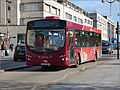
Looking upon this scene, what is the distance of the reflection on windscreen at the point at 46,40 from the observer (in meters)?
14.7

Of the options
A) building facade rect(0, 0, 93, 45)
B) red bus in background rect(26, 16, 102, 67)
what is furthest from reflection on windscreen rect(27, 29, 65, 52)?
building facade rect(0, 0, 93, 45)

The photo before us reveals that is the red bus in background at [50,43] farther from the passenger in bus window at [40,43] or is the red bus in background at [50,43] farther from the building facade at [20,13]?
the building facade at [20,13]

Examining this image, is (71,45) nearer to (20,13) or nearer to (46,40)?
(46,40)

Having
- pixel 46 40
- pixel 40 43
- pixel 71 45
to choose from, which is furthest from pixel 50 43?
pixel 71 45

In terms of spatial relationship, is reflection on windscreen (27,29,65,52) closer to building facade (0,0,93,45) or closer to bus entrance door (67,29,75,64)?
bus entrance door (67,29,75,64)

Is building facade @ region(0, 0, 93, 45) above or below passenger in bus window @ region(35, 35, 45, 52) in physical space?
above

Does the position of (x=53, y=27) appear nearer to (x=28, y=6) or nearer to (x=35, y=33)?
(x=35, y=33)

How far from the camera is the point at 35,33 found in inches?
596

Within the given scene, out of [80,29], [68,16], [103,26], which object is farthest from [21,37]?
[103,26]

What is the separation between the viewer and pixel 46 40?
1474 centimetres

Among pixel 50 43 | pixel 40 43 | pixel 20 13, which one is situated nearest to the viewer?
pixel 50 43

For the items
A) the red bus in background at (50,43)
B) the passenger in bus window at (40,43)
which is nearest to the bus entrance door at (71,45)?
the red bus in background at (50,43)

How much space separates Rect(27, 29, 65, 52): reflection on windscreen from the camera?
1466cm

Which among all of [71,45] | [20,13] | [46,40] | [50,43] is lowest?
[71,45]
